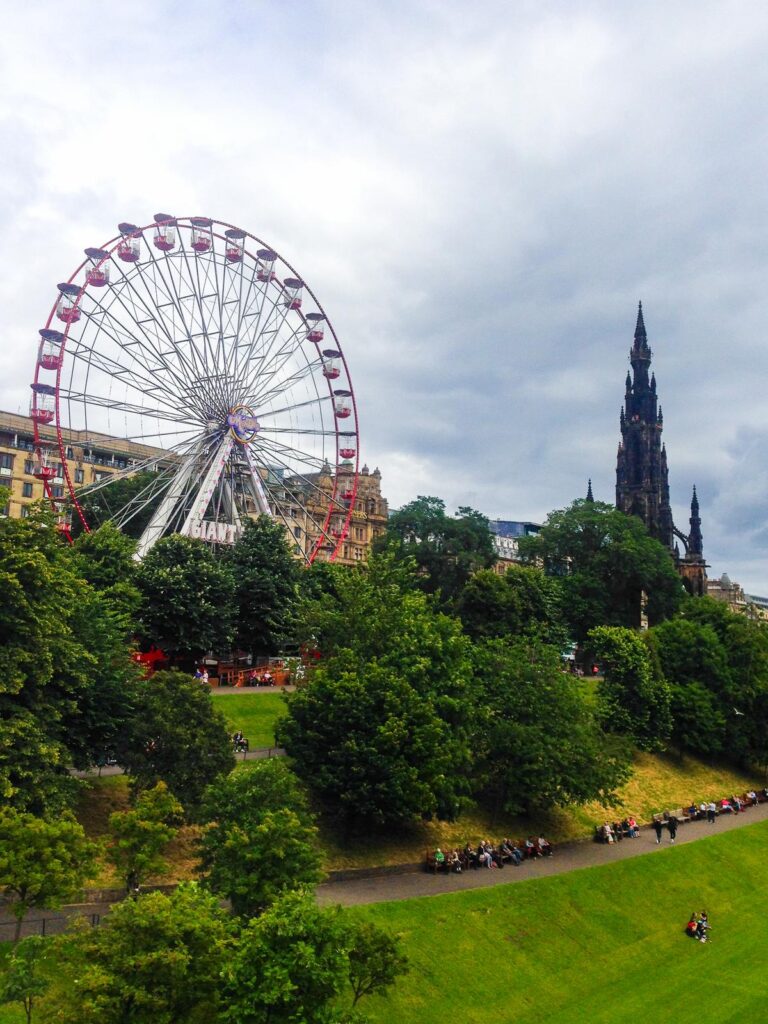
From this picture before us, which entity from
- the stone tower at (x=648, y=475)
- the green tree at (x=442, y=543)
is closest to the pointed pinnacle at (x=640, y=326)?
the stone tower at (x=648, y=475)

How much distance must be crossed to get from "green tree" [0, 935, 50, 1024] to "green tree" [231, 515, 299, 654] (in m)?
39.2

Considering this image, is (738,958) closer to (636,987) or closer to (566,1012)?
(636,987)

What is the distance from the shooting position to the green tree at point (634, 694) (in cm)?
5594

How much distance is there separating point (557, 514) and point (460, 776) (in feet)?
202

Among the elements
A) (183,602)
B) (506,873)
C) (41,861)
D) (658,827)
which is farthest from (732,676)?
(41,861)

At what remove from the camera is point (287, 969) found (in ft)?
60.9

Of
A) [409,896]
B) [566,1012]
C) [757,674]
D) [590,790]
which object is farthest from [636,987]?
[757,674]

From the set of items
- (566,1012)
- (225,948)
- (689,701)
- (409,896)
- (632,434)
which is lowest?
(566,1012)

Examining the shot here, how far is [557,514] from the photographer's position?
317ft

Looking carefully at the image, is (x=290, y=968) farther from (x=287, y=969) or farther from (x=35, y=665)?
(x=35, y=665)

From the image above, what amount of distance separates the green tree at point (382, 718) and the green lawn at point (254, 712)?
7.46 m

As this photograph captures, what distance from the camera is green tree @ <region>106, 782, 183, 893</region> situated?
2406cm

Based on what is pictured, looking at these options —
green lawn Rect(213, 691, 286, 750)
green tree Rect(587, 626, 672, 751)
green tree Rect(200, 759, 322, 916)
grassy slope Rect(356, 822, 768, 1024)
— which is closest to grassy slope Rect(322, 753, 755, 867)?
green tree Rect(587, 626, 672, 751)

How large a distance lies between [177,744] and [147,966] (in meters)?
14.1
